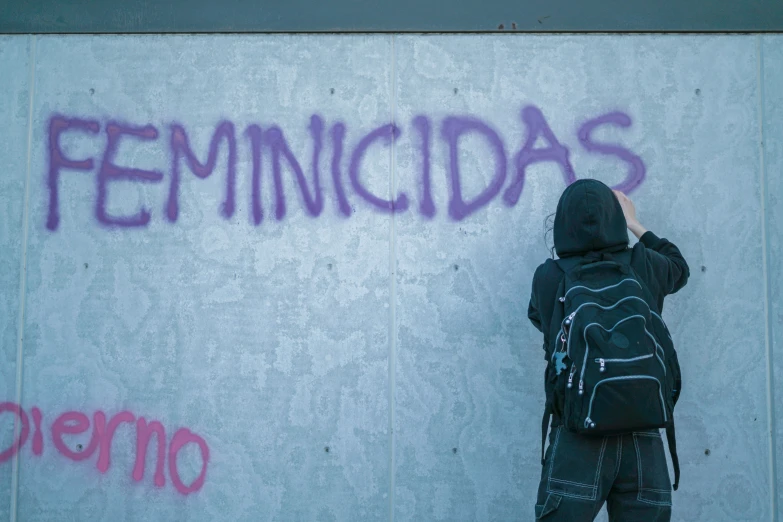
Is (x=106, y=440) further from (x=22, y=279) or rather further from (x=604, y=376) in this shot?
(x=604, y=376)

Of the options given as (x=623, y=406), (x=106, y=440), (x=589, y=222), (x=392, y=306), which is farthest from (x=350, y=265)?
(x=623, y=406)

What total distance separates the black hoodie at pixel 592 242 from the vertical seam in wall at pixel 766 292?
896mm

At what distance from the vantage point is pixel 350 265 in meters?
3.65

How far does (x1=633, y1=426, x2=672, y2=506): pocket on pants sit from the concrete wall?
94cm

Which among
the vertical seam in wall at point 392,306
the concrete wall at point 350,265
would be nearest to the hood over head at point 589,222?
the concrete wall at point 350,265

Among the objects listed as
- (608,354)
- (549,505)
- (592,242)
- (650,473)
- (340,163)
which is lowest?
(549,505)

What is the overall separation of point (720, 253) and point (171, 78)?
2.66 meters

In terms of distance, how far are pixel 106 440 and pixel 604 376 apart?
2297mm

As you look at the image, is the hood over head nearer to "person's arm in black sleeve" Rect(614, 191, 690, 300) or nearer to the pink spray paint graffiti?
"person's arm in black sleeve" Rect(614, 191, 690, 300)

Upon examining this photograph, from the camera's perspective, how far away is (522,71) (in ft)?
12.1

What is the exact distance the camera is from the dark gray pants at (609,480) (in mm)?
2605

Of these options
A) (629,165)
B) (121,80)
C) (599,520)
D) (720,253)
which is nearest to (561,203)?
(629,165)

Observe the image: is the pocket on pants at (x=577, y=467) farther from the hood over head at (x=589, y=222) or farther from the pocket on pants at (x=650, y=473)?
the hood over head at (x=589, y=222)

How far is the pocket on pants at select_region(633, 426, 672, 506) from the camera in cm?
263
